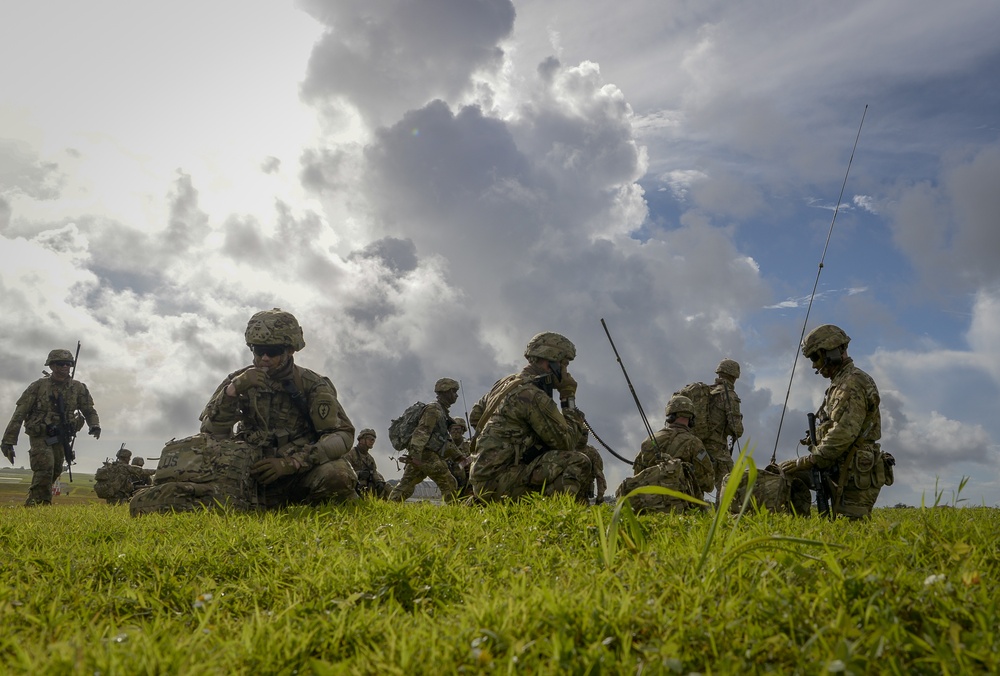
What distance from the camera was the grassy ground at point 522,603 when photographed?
274 cm

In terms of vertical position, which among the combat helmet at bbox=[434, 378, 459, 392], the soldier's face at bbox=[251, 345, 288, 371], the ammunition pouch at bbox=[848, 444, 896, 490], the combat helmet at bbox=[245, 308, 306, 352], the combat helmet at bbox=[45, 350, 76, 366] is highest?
the combat helmet at bbox=[45, 350, 76, 366]

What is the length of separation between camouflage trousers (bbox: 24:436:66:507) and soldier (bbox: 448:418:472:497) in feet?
28.8

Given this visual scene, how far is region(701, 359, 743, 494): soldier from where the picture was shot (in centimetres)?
1485

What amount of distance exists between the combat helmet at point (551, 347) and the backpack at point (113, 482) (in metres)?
16.1

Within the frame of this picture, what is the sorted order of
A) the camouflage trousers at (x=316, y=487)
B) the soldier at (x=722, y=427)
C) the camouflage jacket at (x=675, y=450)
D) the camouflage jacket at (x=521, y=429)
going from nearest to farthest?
the camouflage jacket at (x=521, y=429)
the camouflage trousers at (x=316, y=487)
the camouflage jacket at (x=675, y=450)
the soldier at (x=722, y=427)

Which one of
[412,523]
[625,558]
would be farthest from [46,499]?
[625,558]

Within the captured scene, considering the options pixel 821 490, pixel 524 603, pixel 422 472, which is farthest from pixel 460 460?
pixel 524 603

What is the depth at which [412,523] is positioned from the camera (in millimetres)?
6738

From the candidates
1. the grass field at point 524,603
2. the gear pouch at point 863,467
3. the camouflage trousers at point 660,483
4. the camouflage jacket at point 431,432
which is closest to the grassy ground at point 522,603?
the grass field at point 524,603

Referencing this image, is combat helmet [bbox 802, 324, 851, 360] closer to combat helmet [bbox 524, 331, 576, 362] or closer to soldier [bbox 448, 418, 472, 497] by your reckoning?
combat helmet [bbox 524, 331, 576, 362]

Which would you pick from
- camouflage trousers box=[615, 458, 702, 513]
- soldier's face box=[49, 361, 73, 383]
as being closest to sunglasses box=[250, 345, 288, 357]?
camouflage trousers box=[615, 458, 702, 513]

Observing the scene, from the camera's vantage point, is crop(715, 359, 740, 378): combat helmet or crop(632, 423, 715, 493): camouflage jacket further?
crop(715, 359, 740, 378): combat helmet

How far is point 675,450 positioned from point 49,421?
1362 centimetres

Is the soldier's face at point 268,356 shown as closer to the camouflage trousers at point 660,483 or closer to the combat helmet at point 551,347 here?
the combat helmet at point 551,347
